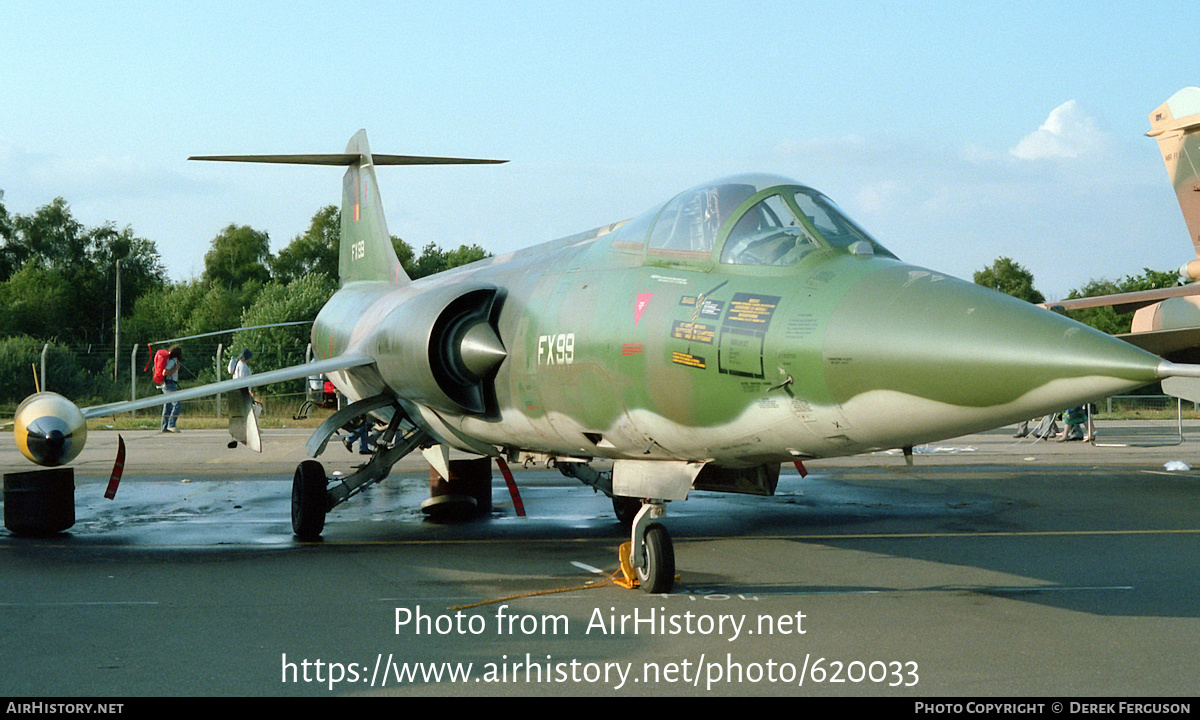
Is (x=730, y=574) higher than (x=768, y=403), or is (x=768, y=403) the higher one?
(x=768, y=403)

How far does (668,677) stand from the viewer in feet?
16.0

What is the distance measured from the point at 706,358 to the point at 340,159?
32.8 feet

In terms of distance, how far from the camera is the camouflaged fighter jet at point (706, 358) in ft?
15.4

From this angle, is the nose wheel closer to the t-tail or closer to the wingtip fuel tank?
the wingtip fuel tank

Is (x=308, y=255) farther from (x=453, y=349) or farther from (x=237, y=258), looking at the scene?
(x=453, y=349)

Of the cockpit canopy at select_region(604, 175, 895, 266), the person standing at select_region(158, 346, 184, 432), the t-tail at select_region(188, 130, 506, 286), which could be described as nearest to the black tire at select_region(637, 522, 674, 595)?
the cockpit canopy at select_region(604, 175, 895, 266)

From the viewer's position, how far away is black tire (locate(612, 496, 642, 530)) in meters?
10.2

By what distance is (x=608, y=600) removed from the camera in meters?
6.62

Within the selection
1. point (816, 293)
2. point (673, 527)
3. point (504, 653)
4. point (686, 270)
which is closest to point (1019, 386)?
point (816, 293)

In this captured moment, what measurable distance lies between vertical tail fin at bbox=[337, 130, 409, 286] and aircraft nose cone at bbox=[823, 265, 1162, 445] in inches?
329

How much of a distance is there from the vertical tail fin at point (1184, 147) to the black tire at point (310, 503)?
14.4m

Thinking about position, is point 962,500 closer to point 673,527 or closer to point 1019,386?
point 673,527

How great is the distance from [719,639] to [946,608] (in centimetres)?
168

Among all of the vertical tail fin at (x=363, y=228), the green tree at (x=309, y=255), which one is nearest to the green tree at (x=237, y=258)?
the green tree at (x=309, y=255)
